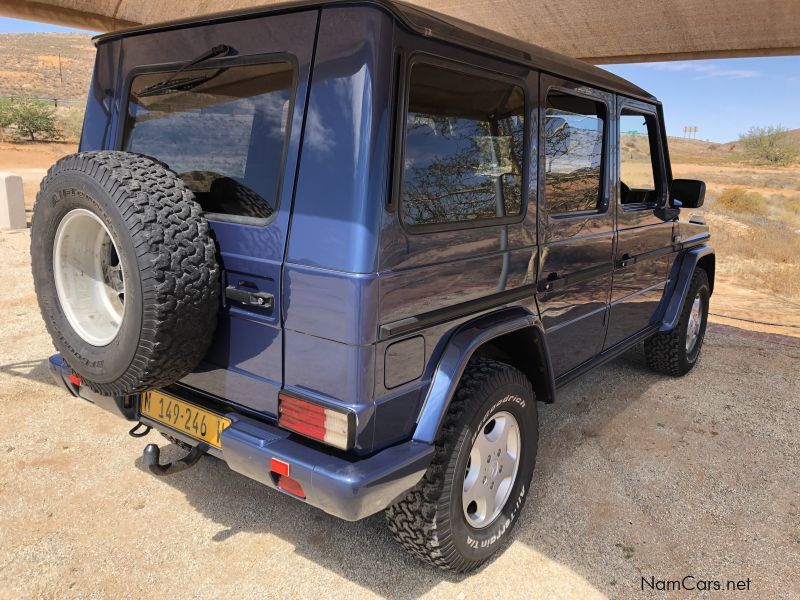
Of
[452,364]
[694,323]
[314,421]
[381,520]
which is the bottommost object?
[381,520]

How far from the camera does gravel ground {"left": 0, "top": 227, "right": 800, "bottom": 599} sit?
246cm

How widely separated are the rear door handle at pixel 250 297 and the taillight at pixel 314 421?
1.04ft

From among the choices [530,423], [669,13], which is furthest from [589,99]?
[669,13]

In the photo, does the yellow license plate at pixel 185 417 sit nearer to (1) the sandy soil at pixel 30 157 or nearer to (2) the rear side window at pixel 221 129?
(2) the rear side window at pixel 221 129

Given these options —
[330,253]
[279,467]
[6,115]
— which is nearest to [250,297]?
[330,253]

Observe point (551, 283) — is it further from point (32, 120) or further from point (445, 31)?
point (32, 120)

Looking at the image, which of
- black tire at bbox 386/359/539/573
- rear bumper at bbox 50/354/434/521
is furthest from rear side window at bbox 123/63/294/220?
black tire at bbox 386/359/539/573

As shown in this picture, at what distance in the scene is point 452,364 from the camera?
223 centimetres

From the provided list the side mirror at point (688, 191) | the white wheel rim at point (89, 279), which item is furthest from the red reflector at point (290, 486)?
the side mirror at point (688, 191)

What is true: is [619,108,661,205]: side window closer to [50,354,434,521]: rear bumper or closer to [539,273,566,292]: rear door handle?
[539,273,566,292]: rear door handle

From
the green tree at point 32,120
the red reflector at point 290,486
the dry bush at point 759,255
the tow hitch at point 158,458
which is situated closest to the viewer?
the red reflector at point 290,486

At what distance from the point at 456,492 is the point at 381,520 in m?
0.68

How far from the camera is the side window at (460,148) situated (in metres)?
2.11

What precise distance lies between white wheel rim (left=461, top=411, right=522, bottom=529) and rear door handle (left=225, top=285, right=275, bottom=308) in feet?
3.17
